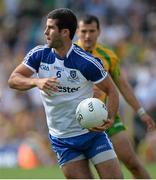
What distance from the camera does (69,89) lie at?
9.77m

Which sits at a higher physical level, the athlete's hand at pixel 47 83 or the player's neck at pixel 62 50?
the player's neck at pixel 62 50

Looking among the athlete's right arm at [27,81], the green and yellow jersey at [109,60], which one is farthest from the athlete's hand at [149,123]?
the athlete's right arm at [27,81]

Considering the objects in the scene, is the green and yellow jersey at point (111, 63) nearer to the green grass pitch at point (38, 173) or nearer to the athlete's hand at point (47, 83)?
the athlete's hand at point (47, 83)

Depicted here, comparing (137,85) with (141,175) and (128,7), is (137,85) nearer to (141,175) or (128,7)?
(128,7)

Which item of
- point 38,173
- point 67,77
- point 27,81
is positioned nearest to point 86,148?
point 67,77

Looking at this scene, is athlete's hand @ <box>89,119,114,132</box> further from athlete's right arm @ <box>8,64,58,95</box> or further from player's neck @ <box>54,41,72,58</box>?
player's neck @ <box>54,41,72,58</box>

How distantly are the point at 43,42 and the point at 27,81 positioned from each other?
1145cm

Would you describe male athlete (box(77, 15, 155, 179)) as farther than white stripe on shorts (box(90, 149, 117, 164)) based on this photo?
Yes

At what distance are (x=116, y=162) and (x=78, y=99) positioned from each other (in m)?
0.79

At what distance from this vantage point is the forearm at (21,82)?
9523 mm

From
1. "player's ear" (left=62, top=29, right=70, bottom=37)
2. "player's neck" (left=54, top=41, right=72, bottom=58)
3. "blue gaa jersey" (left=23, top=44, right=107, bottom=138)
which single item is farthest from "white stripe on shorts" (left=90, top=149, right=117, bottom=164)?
"player's ear" (left=62, top=29, right=70, bottom=37)

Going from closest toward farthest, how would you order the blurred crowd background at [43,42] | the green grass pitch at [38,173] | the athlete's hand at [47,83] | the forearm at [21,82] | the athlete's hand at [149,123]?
the athlete's hand at [47,83] → the forearm at [21,82] → the athlete's hand at [149,123] → the green grass pitch at [38,173] → the blurred crowd background at [43,42]

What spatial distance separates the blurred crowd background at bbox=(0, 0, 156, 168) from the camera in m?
17.6

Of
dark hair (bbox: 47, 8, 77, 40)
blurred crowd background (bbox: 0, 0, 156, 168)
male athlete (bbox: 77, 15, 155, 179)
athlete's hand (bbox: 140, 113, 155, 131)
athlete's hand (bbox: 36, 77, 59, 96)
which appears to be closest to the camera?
athlete's hand (bbox: 36, 77, 59, 96)
